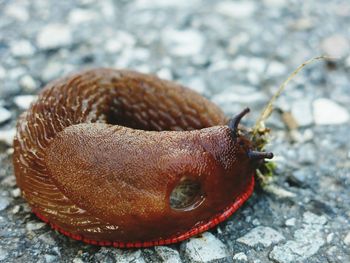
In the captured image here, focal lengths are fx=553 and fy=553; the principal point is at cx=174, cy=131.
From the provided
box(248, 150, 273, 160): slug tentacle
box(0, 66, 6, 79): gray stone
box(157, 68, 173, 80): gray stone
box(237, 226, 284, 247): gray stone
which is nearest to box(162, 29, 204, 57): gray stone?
box(157, 68, 173, 80): gray stone

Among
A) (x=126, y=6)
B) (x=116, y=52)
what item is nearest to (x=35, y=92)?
(x=116, y=52)

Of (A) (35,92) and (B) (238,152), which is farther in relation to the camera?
(A) (35,92)

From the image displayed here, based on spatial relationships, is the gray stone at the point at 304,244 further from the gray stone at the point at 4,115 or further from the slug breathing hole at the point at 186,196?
the gray stone at the point at 4,115

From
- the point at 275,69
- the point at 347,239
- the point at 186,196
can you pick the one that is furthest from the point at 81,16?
the point at 347,239

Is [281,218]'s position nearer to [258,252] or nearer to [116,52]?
[258,252]

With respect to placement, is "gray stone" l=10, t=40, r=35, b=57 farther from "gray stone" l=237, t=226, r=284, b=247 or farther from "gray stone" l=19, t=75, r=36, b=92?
"gray stone" l=237, t=226, r=284, b=247

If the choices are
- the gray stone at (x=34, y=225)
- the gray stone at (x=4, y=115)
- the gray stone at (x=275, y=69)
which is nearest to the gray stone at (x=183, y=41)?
the gray stone at (x=275, y=69)
